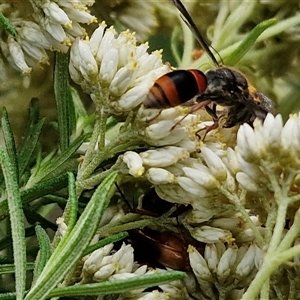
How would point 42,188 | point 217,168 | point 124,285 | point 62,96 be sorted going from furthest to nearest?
point 62,96 < point 42,188 < point 217,168 < point 124,285

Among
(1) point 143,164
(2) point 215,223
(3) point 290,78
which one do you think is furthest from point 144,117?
(3) point 290,78

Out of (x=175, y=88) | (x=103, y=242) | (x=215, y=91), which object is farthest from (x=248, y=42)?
(x=103, y=242)

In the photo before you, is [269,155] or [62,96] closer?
[269,155]

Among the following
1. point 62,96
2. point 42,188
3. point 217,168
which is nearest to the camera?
point 217,168

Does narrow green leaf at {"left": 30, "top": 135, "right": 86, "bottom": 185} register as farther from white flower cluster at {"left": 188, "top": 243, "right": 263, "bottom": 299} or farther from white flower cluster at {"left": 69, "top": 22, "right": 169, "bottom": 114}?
white flower cluster at {"left": 188, "top": 243, "right": 263, "bottom": 299}

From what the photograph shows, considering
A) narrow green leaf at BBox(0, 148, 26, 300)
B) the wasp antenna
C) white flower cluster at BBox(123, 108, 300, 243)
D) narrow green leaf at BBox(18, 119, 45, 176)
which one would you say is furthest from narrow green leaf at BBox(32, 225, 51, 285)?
the wasp antenna

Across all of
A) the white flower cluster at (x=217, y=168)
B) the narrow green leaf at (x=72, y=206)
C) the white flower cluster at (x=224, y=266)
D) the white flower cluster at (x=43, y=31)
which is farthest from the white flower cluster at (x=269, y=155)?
the white flower cluster at (x=43, y=31)

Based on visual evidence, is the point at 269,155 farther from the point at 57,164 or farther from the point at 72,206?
the point at 57,164
